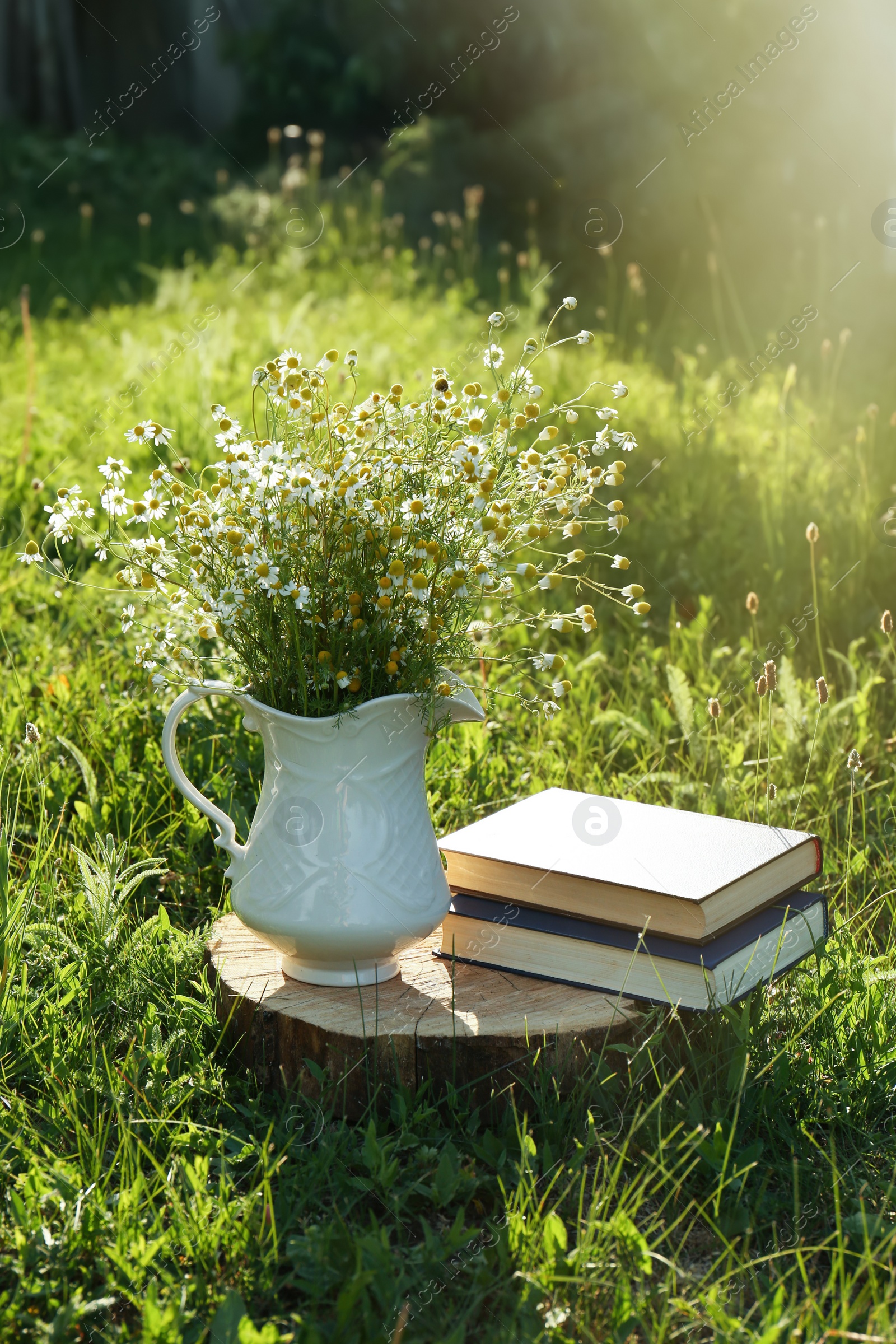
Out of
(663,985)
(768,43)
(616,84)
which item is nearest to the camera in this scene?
(663,985)

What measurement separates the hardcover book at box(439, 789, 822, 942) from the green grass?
0.16 meters

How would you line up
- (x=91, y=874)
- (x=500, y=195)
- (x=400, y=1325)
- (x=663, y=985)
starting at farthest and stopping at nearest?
(x=500, y=195) → (x=91, y=874) → (x=663, y=985) → (x=400, y=1325)

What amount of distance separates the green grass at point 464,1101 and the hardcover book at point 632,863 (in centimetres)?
16

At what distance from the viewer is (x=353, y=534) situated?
1.70 m

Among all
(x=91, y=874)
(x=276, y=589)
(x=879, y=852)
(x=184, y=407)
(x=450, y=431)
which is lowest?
(x=879, y=852)

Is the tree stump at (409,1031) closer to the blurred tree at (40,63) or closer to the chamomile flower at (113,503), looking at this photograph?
the chamomile flower at (113,503)

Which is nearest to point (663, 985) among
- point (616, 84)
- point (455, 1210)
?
point (455, 1210)

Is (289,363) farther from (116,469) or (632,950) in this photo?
(632,950)

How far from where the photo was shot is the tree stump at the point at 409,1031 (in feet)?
5.58

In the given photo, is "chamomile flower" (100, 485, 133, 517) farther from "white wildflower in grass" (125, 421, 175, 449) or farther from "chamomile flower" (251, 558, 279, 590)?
"chamomile flower" (251, 558, 279, 590)

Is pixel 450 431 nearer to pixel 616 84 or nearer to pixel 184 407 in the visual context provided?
pixel 184 407

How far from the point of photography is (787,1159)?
1.70 meters

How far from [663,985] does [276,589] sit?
0.78m

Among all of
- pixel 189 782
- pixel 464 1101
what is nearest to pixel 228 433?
pixel 189 782
